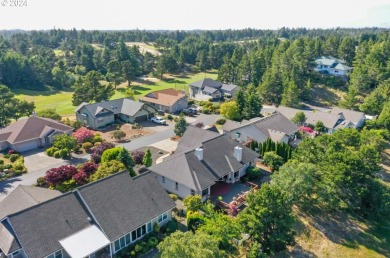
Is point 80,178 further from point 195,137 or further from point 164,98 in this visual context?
point 164,98

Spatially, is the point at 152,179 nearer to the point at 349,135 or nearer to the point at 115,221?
the point at 115,221

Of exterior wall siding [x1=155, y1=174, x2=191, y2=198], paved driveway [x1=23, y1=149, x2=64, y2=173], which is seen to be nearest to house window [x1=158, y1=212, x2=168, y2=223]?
exterior wall siding [x1=155, y1=174, x2=191, y2=198]

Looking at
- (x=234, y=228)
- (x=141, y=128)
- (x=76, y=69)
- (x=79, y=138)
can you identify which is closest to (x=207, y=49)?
(x=76, y=69)

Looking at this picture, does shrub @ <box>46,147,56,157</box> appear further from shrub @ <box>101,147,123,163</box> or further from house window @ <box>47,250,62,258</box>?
house window @ <box>47,250,62,258</box>

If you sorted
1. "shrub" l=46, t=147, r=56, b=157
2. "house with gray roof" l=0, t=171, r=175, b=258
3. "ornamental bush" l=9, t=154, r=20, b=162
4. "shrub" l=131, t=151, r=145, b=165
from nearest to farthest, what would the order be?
1. "house with gray roof" l=0, t=171, r=175, b=258
2. "shrub" l=131, t=151, r=145, b=165
3. "ornamental bush" l=9, t=154, r=20, b=162
4. "shrub" l=46, t=147, r=56, b=157

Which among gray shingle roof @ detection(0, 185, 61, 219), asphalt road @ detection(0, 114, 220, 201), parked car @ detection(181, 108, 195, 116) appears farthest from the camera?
parked car @ detection(181, 108, 195, 116)

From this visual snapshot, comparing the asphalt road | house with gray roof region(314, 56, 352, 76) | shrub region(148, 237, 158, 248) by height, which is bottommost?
the asphalt road
